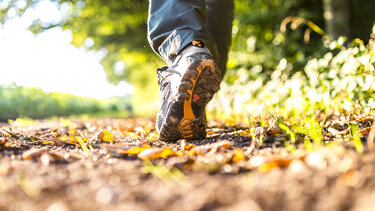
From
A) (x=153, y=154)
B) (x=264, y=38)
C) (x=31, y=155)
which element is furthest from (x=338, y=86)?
(x=264, y=38)

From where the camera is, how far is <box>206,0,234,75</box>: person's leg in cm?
198

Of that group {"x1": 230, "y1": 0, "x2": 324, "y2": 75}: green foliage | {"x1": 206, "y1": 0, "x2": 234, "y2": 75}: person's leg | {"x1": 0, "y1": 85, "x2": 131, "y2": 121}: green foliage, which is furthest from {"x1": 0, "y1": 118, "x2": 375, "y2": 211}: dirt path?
{"x1": 0, "y1": 85, "x2": 131, "y2": 121}: green foliage

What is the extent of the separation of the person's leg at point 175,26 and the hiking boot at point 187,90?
0.06 metres

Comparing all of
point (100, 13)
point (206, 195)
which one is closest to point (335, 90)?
point (206, 195)

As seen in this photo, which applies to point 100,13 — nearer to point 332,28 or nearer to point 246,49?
point 246,49

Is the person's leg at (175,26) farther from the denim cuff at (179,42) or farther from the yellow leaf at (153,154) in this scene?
the yellow leaf at (153,154)

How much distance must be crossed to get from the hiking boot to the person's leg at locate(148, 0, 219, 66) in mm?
60

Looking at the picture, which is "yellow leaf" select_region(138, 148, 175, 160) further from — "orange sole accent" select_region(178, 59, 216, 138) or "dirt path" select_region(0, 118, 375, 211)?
"orange sole accent" select_region(178, 59, 216, 138)

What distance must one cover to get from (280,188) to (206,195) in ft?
0.53

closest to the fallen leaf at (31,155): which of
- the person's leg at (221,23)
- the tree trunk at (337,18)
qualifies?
the person's leg at (221,23)

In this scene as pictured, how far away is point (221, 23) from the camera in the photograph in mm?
2006

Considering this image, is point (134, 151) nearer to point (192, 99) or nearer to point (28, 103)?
point (192, 99)

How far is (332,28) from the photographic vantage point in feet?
13.9

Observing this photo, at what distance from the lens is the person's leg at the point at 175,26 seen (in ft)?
4.60
